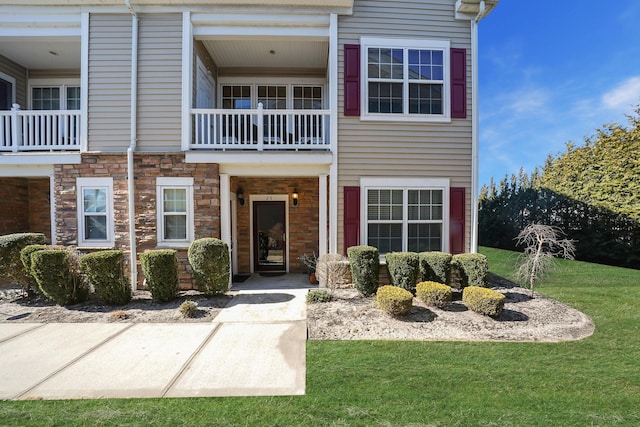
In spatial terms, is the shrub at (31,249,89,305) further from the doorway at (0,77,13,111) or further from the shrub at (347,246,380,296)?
the shrub at (347,246,380,296)

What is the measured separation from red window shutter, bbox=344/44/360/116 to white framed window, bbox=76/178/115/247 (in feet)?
19.3

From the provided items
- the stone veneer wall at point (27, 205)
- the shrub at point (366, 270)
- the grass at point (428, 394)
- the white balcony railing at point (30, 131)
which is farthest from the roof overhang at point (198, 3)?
the grass at point (428, 394)

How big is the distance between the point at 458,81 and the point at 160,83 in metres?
7.09

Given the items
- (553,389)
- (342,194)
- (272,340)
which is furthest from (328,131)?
(553,389)

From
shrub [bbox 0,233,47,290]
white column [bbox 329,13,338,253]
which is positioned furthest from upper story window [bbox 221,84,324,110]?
shrub [bbox 0,233,47,290]

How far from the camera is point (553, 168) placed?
469 inches

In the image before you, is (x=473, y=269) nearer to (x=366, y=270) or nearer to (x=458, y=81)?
(x=366, y=270)

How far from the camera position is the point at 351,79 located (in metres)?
6.99

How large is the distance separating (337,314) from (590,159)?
11.2 metres

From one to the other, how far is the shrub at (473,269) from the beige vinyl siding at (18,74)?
12.4 metres

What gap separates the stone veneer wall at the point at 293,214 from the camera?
8891mm

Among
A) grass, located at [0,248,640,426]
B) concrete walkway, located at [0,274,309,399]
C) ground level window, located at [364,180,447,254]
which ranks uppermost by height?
ground level window, located at [364,180,447,254]

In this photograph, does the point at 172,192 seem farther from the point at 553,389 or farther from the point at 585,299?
the point at 585,299

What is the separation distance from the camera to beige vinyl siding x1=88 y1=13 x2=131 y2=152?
272 inches
